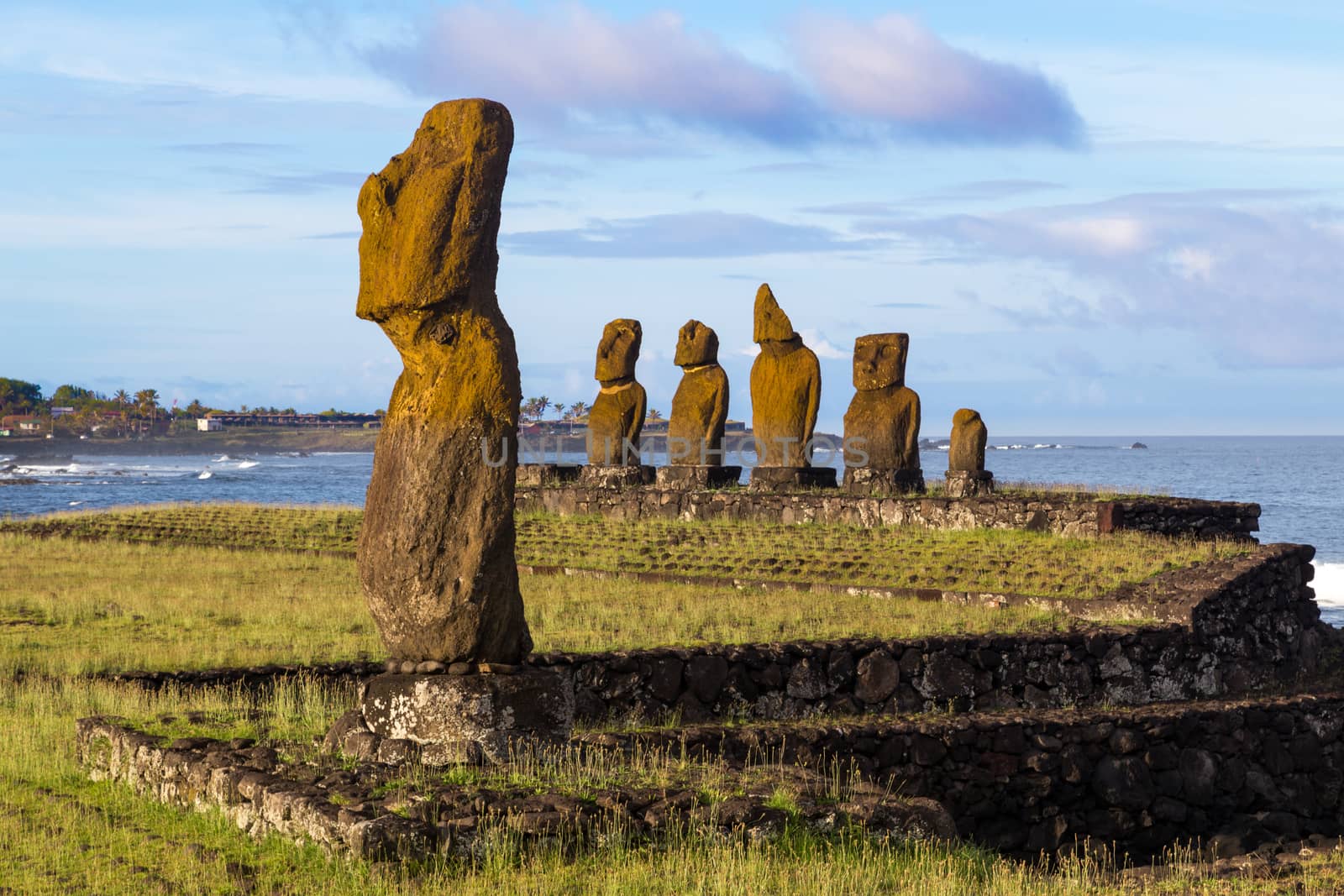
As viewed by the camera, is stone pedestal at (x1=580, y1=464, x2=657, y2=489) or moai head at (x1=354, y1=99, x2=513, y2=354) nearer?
moai head at (x1=354, y1=99, x2=513, y2=354)

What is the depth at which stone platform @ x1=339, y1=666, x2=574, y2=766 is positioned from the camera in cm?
942

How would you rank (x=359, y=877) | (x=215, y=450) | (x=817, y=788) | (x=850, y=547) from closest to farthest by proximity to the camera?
(x=359, y=877)
(x=817, y=788)
(x=850, y=547)
(x=215, y=450)

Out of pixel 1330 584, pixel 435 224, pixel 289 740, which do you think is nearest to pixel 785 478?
pixel 289 740

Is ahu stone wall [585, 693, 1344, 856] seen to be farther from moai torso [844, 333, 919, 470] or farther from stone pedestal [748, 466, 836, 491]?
stone pedestal [748, 466, 836, 491]

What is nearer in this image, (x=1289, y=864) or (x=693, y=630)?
(x=1289, y=864)

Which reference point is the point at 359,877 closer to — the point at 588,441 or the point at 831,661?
the point at 831,661

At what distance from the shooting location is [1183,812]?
14.4 m

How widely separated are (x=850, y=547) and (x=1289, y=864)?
44.4 feet

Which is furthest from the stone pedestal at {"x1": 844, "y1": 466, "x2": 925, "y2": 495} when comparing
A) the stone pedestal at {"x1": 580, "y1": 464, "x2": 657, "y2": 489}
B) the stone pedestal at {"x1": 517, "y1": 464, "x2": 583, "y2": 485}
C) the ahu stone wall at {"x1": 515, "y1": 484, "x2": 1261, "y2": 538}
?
the stone pedestal at {"x1": 517, "y1": 464, "x2": 583, "y2": 485}

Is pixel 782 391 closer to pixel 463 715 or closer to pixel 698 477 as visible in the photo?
pixel 698 477

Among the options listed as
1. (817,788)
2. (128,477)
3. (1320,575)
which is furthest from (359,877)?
(128,477)

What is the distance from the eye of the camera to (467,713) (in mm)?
9461

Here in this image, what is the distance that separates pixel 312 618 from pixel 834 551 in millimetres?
7890

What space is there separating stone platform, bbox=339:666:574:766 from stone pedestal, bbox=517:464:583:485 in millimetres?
22728
